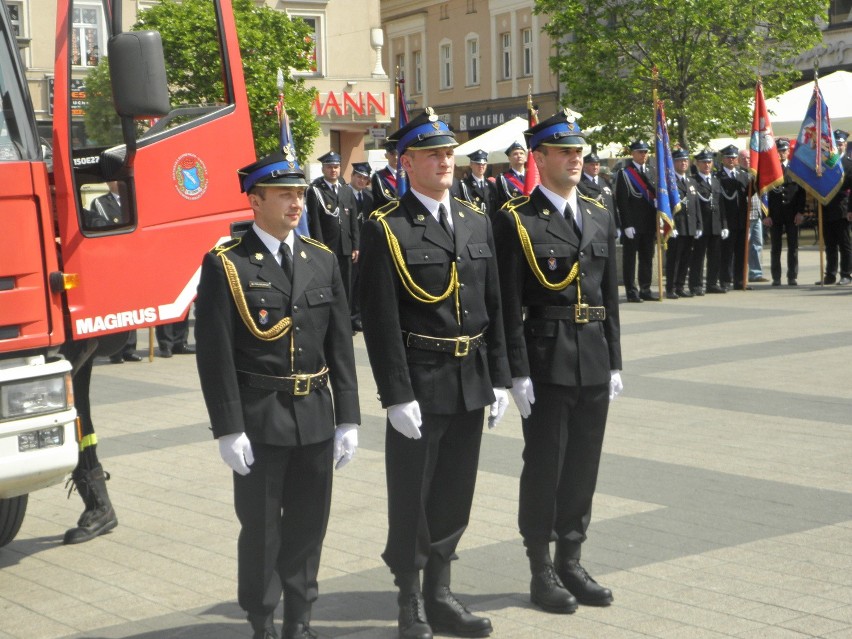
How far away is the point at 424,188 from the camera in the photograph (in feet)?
17.6

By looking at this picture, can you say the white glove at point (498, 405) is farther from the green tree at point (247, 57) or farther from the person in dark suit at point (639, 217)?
the person in dark suit at point (639, 217)

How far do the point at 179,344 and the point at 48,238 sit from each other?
8984mm

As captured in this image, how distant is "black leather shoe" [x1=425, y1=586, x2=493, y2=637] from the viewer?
5270 millimetres

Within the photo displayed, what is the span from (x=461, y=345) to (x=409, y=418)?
1.22 ft

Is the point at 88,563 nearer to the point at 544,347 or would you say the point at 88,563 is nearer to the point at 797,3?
the point at 544,347

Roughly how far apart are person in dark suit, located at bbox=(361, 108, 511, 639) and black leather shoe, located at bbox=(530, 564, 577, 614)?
1.14ft

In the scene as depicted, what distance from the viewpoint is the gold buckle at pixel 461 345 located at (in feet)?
17.5

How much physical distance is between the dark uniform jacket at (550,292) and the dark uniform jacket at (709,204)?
13960mm

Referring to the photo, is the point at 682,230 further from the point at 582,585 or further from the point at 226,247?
the point at 226,247

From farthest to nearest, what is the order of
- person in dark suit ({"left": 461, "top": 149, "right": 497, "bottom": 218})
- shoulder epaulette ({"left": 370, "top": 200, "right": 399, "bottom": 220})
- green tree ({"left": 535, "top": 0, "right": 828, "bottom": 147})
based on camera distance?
green tree ({"left": 535, "top": 0, "right": 828, "bottom": 147}) < person in dark suit ({"left": 461, "top": 149, "right": 497, "bottom": 218}) < shoulder epaulette ({"left": 370, "top": 200, "right": 399, "bottom": 220})

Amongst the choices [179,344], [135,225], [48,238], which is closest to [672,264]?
[179,344]

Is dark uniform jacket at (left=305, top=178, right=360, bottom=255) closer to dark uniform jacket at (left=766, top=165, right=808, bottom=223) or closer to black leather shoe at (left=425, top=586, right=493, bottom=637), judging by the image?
dark uniform jacket at (left=766, top=165, right=808, bottom=223)

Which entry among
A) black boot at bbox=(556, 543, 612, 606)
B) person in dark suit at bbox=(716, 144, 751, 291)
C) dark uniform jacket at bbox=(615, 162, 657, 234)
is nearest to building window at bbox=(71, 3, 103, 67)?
black boot at bbox=(556, 543, 612, 606)

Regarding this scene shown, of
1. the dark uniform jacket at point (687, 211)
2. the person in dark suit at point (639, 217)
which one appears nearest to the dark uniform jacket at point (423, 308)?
the person in dark suit at point (639, 217)
